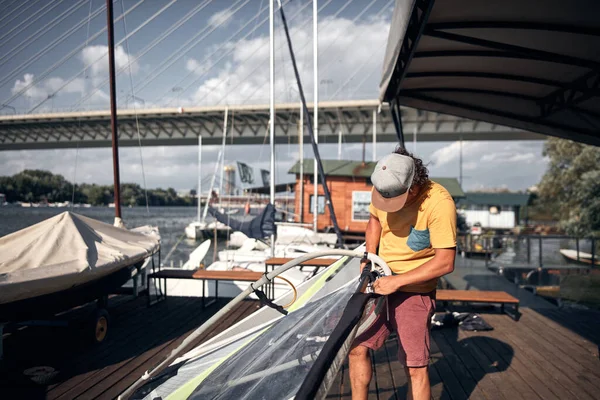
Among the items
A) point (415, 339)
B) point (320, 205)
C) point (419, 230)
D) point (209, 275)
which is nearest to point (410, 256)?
point (419, 230)

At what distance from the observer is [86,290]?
4.48 meters

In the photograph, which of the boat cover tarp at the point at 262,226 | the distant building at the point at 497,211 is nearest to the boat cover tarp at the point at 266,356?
the boat cover tarp at the point at 262,226

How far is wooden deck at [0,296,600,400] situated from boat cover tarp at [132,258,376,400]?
1193mm

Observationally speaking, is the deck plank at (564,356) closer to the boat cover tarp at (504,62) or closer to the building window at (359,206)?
the boat cover tarp at (504,62)

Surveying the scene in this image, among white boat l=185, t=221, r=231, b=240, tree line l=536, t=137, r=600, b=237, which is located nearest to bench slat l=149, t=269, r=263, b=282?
tree line l=536, t=137, r=600, b=237

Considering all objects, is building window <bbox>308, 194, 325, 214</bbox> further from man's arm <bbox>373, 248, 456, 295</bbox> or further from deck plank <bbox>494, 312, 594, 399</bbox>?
man's arm <bbox>373, 248, 456, 295</bbox>

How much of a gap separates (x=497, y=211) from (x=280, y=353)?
55.7 meters

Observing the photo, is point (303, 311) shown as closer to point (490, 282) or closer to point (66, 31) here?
point (490, 282)

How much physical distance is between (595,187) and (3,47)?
21.9m

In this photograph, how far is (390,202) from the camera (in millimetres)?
2398

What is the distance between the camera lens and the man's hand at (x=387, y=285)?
2.33 m

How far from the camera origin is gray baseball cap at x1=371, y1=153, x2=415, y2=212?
7.66ft

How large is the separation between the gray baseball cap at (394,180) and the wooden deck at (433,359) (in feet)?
6.74

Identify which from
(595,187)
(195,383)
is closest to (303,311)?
(195,383)
